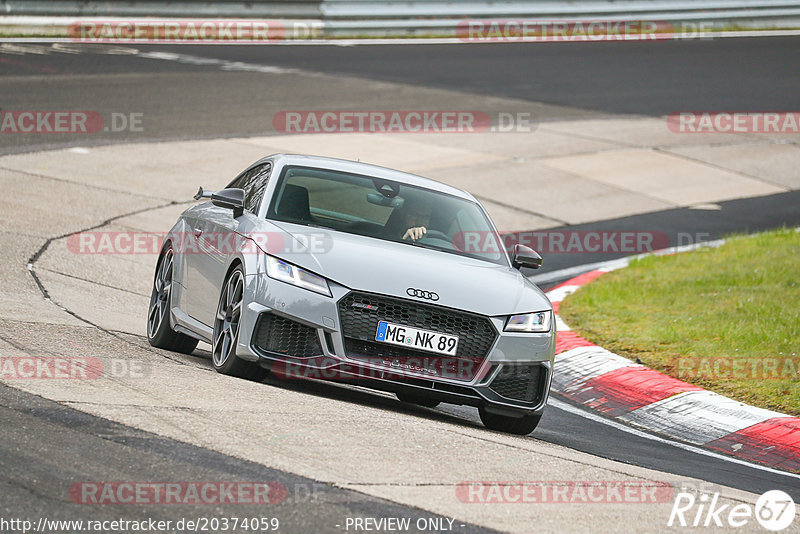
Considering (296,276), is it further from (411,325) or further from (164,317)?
(164,317)

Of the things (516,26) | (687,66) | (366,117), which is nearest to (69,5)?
(366,117)


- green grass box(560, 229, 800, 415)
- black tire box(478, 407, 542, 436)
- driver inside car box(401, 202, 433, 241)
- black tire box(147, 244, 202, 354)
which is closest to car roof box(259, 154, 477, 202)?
driver inside car box(401, 202, 433, 241)

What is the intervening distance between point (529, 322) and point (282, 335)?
1.49 m

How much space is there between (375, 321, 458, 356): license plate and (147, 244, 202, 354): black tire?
82.6 inches

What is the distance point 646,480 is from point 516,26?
1002 inches

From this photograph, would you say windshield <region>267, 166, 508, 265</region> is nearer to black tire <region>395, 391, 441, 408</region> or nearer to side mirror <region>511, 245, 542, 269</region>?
side mirror <region>511, 245, 542, 269</region>

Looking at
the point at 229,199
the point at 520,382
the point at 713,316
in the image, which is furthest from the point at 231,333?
the point at 713,316

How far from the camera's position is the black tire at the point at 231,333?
294 inches

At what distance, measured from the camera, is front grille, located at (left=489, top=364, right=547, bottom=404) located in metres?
7.50

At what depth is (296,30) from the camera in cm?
2816

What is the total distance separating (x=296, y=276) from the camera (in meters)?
7.32

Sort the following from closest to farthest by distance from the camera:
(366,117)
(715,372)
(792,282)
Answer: (715,372)
(792,282)
(366,117)

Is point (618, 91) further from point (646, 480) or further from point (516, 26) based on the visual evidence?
point (646, 480)

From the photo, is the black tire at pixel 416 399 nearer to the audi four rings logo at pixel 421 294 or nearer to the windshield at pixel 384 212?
the audi four rings logo at pixel 421 294
